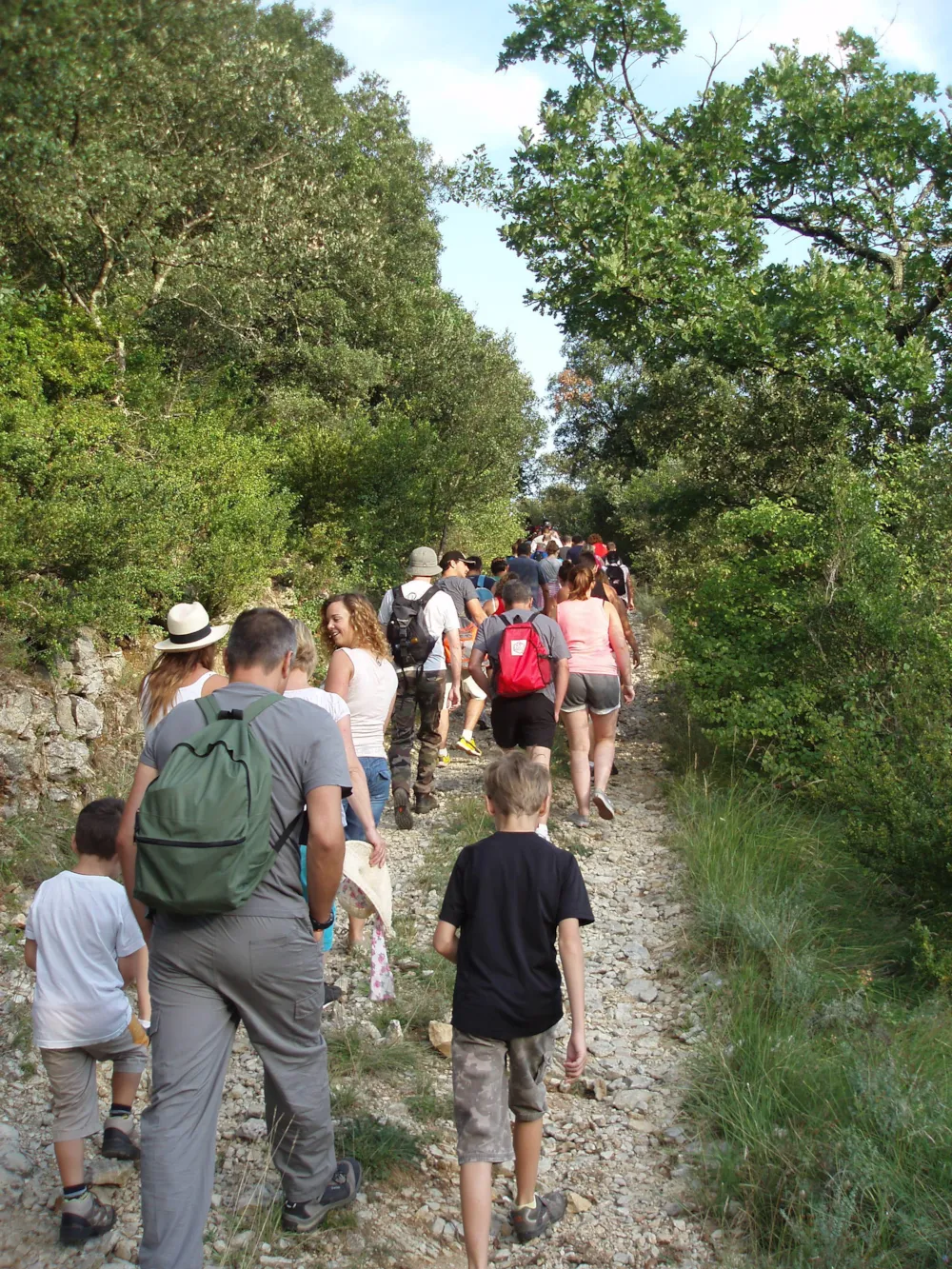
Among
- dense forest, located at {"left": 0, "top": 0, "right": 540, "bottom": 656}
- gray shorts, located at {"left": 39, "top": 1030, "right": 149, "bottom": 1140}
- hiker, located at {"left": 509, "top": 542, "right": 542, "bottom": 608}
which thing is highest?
dense forest, located at {"left": 0, "top": 0, "right": 540, "bottom": 656}

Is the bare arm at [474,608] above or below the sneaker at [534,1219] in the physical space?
above

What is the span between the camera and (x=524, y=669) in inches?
277

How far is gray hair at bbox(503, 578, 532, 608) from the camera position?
23.4ft

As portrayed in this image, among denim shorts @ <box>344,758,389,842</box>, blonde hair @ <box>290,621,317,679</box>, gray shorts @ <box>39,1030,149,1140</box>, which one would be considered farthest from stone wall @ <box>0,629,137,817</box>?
gray shorts @ <box>39,1030,149,1140</box>

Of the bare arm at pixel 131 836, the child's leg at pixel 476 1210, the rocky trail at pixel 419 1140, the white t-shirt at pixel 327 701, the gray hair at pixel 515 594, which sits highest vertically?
the gray hair at pixel 515 594

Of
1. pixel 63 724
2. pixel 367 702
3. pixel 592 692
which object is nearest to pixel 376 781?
pixel 367 702

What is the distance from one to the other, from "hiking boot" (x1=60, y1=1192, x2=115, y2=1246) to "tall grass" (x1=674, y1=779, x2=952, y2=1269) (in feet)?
6.82

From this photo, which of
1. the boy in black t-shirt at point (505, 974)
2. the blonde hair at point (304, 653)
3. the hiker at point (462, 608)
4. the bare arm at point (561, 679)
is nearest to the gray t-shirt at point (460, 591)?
the hiker at point (462, 608)

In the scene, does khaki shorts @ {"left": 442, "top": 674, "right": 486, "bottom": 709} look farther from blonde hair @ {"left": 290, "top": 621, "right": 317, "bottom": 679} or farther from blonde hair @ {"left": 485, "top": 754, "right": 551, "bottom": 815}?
blonde hair @ {"left": 485, "top": 754, "right": 551, "bottom": 815}

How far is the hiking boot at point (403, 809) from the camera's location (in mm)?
7910

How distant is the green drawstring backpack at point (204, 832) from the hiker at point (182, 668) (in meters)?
1.22

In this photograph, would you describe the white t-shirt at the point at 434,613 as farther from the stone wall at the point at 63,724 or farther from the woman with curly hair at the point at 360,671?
the woman with curly hair at the point at 360,671

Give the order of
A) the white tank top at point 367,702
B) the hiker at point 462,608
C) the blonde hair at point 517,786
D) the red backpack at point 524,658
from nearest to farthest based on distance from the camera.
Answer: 1. the blonde hair at point 517,786
2. the white tank top at point 367,702
3. the red backpack at point 524,658
4. the hiker at point 462,608

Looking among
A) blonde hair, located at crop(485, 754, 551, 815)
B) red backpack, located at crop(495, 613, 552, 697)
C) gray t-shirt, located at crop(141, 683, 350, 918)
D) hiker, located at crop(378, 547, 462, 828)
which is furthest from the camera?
hiker, located at crop(378, 547, 462, 828)
